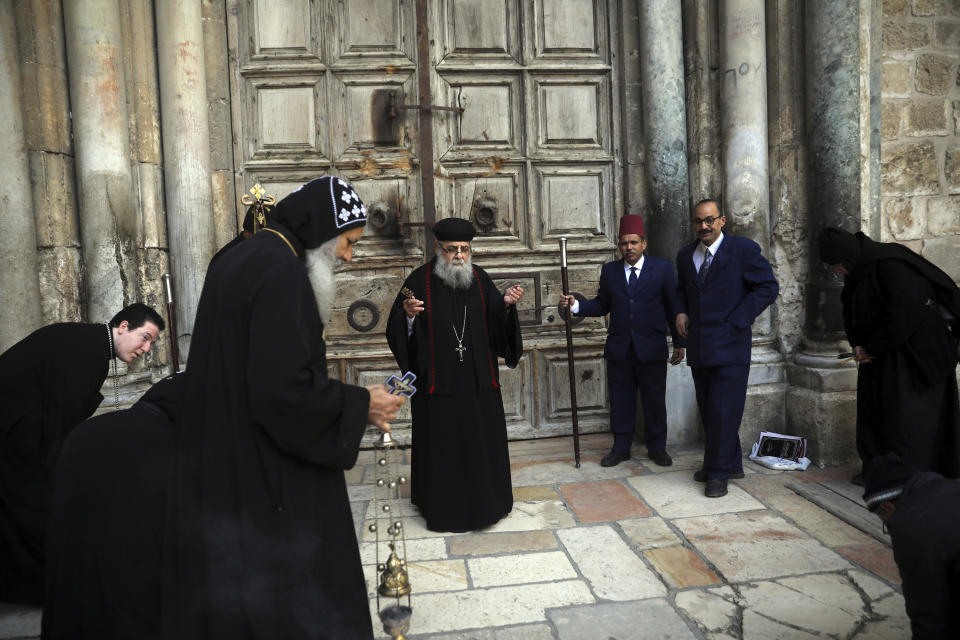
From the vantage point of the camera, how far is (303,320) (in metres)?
2.04

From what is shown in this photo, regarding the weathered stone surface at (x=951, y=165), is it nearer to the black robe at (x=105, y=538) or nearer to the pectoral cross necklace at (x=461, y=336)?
the pectoral cross necklace at (x=461, y=336)

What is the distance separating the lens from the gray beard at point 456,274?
4.29m

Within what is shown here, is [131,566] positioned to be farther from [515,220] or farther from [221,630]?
[515,220]

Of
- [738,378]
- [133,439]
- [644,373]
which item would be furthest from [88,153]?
[738,378]

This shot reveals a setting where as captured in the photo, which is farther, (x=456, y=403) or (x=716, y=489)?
(x=716, y=489)

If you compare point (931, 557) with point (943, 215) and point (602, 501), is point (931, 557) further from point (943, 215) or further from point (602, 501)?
point (943, 215)

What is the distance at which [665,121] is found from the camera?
5.42m

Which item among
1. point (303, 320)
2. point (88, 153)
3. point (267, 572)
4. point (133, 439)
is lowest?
point (267, 572)

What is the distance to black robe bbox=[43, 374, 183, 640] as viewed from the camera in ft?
8.09

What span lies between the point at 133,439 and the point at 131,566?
17.9 inches

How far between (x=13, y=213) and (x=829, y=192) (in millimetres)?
5458

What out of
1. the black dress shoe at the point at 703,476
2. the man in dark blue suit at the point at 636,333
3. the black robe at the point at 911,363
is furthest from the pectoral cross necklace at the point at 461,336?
the black robe at the point at 911,363

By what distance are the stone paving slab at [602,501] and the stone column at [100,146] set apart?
325cm

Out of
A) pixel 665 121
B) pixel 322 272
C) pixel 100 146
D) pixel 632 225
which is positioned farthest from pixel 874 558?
pixel 100 146
